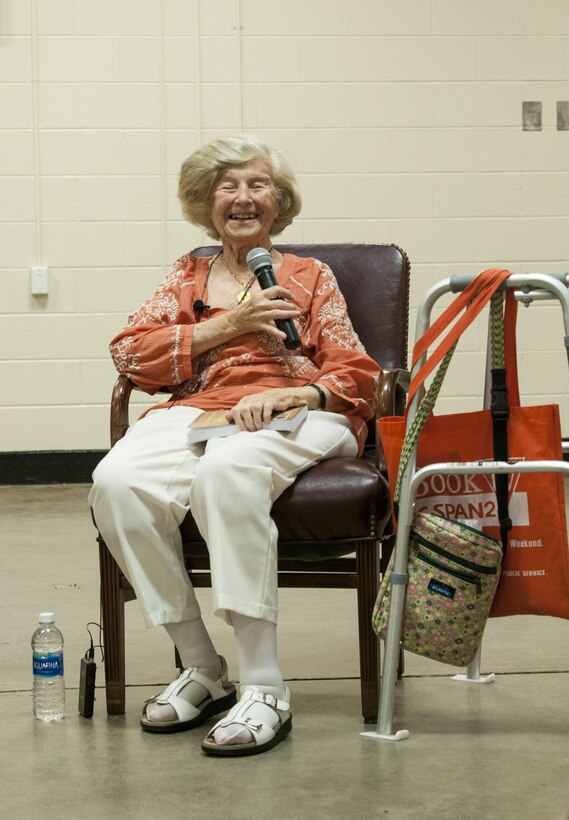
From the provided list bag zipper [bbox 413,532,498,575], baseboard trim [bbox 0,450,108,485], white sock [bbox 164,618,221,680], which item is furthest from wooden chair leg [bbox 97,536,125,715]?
baseboard trim [bbox 0,450,108,485]

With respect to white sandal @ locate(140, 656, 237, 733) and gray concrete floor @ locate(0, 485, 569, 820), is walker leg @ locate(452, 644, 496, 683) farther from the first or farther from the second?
white sandal @ locate(140, 656, 237, 733)

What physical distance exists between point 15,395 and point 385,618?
3.62 m

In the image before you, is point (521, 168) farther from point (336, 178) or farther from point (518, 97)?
point (336, 178)

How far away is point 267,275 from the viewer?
2.49 meters

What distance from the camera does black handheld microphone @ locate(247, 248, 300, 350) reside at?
7.89 ft

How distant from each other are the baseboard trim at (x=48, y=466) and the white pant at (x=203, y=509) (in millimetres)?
3202

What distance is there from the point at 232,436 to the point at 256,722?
0.55 metres

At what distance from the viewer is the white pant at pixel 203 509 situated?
6.88 feet

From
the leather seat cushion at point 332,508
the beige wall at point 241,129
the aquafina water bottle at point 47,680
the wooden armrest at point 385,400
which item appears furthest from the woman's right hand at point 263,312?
the beige wall at point 241,129

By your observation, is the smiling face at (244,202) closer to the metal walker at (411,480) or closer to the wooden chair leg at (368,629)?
the metal walker at (411,480)

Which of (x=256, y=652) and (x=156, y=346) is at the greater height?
(x=156, y=346)

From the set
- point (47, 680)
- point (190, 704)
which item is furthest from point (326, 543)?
point (47, 680)

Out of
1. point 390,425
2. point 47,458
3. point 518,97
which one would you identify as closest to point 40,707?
point 390,425

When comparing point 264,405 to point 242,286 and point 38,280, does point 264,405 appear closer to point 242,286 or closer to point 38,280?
point 242,286
